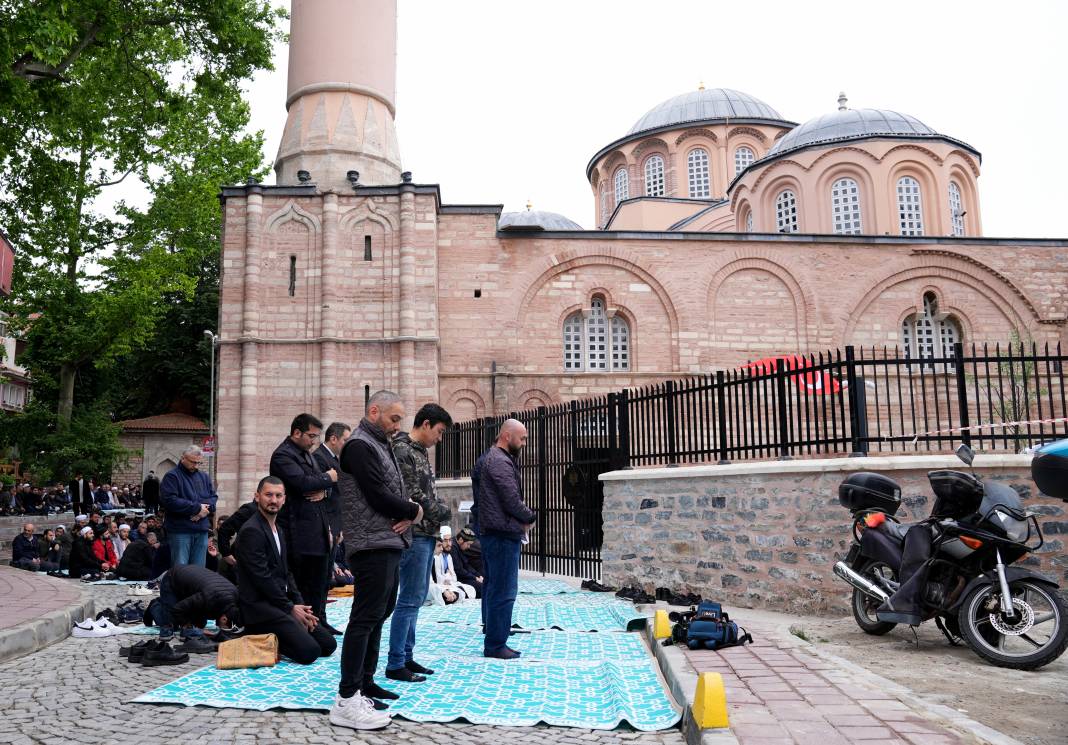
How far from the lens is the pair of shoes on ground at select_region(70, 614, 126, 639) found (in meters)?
7.69

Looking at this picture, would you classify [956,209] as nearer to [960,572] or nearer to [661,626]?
[960,572]

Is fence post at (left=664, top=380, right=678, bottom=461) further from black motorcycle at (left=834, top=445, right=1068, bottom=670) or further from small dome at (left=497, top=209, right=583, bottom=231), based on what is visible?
small dome at (left=497, top=209, right=583, bottom=231)

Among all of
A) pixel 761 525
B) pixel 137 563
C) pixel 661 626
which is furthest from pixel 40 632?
pixel 761 525

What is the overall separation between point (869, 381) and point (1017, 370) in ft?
11.1

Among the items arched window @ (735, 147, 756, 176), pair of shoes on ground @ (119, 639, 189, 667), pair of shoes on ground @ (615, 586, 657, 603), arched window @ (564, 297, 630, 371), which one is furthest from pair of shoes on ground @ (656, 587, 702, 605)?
arched window @ (735, 147, 756, 176)

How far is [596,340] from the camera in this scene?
2388cm

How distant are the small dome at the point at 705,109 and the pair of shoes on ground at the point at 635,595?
28227 mm

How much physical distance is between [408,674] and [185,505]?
163 inches

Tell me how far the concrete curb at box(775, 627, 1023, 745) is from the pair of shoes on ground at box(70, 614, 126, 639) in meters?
5.91

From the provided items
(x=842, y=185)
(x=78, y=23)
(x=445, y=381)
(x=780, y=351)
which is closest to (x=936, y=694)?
(x=78, y=23)

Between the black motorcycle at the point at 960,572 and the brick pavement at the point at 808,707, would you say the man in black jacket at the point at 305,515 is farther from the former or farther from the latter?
the black motorcycle at the point at 960,572

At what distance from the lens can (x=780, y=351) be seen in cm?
2406

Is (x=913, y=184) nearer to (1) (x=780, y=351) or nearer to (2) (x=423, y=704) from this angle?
(1) (x=780, y=351)

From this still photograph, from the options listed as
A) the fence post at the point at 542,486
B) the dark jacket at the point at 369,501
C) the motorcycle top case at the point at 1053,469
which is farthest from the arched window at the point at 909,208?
the dark jacket at the point at 369,501
